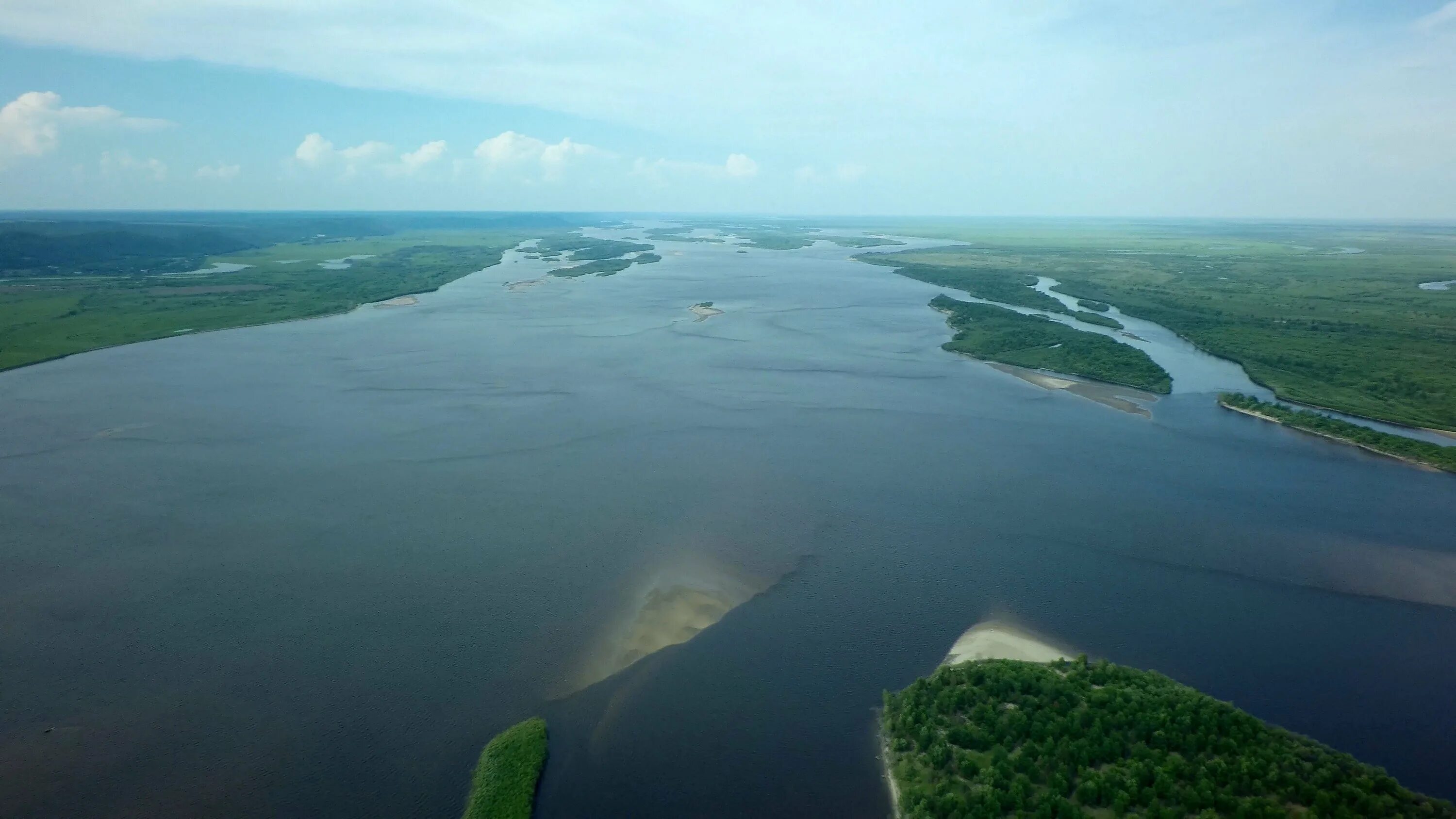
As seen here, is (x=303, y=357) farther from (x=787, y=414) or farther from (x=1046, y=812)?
(x=1046, y=812)

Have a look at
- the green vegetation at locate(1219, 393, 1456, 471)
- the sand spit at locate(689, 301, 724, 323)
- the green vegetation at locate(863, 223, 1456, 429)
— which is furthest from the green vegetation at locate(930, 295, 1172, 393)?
the sand spit at locate(689, 301, 724, 323)

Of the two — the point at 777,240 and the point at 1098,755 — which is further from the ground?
the point at 777,240

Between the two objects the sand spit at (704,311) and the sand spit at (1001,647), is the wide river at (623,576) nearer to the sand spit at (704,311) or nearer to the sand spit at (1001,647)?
the sand spit at (1001,647)

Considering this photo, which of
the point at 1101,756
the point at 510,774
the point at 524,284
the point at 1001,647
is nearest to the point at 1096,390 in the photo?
the point at 1001,647

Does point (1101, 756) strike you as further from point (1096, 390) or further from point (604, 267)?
point (604, 267)

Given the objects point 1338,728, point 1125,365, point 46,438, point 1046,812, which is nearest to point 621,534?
point 1046,812

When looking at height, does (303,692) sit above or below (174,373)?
below

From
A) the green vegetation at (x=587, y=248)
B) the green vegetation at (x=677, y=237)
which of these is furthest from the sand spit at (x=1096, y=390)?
the green vegetation at (x=677, y=237)
